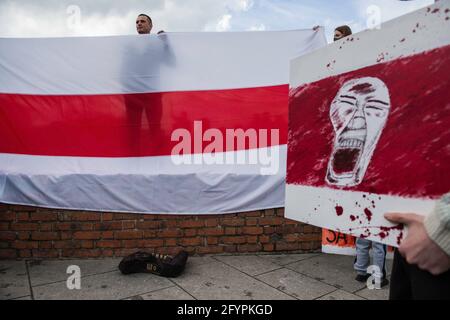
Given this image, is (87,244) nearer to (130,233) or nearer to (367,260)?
(130,233)

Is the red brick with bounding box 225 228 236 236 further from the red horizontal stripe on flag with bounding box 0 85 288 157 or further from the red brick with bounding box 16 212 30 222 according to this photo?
the red brick with bounding box 16 212 30 222

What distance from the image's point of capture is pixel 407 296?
3.24 ft

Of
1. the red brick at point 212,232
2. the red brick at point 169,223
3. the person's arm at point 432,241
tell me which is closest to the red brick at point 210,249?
the red brick at point 212,232

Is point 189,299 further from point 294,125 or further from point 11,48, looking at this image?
point 11,48

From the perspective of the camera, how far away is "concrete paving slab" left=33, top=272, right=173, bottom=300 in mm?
2180

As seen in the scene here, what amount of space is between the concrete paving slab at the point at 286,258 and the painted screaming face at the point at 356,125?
1.94 m

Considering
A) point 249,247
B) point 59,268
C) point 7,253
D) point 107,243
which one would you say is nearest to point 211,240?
point 249,247

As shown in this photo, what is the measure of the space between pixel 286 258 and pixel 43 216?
2282mm

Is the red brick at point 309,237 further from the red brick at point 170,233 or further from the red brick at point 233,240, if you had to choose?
the red brick at point 170,233

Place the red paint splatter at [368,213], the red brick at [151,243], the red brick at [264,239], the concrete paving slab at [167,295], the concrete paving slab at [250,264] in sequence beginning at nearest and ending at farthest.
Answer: the red paint splatter at [368,213] < the concrete paving slab at [167,295] < the concrete paving slab at [250,264] < the red brick at [151,243] < the red brick at [264,239]

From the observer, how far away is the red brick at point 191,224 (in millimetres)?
2948

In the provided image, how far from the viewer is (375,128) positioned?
37.9 inches

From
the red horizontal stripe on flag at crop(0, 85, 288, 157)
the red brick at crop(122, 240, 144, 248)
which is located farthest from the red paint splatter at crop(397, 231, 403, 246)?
the red brick at crop(122, 240, 144, 248)

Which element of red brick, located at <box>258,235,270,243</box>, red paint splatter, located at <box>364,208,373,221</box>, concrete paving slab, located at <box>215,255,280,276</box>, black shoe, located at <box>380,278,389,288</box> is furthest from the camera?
red brick, located at <box>258,235,270,243</box>
